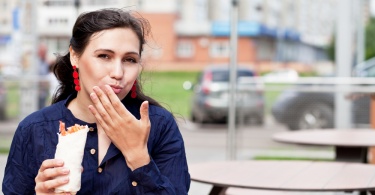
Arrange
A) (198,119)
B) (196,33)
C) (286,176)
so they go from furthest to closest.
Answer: (196,33), (198,119), (286,176)

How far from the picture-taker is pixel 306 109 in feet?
32.4

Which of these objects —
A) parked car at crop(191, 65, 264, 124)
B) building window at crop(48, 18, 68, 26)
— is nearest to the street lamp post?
parked car at crop(191, 65, 264, 124)

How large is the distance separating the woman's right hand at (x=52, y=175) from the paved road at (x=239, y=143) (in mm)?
7367

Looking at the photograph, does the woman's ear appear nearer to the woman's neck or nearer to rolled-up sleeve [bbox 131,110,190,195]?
the woman's neck

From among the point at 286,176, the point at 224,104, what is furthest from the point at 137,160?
the point at 224,104

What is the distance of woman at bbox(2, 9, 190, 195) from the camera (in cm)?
206

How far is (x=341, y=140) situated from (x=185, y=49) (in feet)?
237

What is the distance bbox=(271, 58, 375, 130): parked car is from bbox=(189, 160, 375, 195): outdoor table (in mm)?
5234

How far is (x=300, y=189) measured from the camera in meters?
3.42

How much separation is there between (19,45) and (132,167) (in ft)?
40.4

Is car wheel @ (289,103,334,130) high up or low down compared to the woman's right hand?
down

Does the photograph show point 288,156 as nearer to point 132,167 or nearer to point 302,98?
point 302,98

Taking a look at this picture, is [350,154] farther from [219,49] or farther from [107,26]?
[219,49]

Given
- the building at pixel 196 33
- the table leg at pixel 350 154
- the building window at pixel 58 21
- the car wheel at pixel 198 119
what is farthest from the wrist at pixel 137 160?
the building window at pixel 58 21
